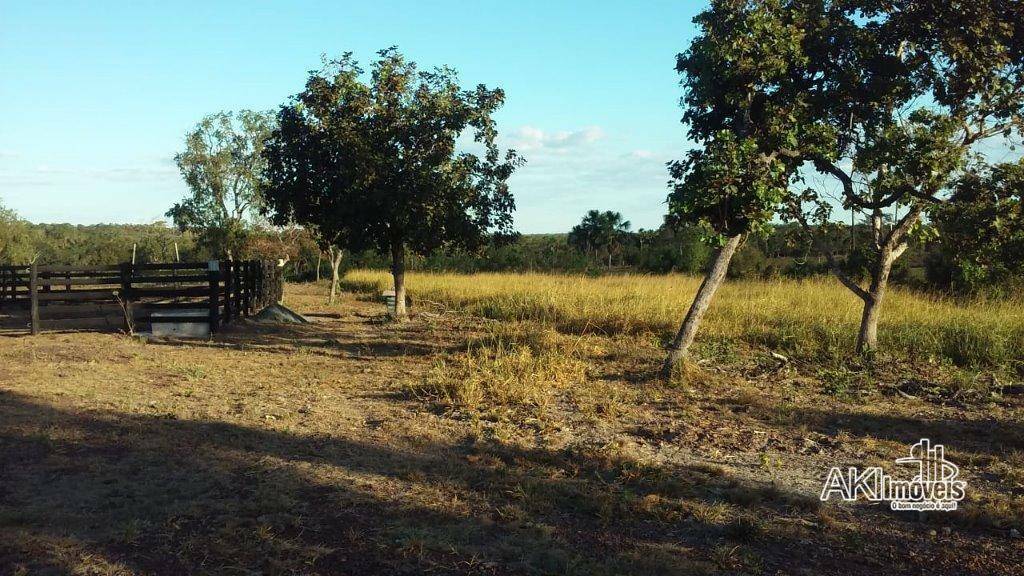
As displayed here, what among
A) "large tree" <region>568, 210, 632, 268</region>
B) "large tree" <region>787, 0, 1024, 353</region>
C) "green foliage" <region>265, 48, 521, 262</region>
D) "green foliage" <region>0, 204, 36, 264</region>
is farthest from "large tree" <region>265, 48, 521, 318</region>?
"large tree" <region>568, 210, 632, 268</region>

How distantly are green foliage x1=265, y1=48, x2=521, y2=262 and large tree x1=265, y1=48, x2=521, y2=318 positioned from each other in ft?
0.08

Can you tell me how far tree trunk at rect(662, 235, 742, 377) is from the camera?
9148 mm

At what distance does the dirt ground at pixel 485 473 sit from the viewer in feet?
12.5

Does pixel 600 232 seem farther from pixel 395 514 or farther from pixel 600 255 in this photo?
pixel 395 514

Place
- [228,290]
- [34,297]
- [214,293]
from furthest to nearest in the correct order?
[228,290], [214,293], [34,297]

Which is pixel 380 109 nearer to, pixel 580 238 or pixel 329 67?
pixel 329 67

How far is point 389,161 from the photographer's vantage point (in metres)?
15.5

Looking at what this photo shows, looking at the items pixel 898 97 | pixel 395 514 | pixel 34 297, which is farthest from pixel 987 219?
pixel 34 297

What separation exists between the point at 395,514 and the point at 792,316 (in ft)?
34.8

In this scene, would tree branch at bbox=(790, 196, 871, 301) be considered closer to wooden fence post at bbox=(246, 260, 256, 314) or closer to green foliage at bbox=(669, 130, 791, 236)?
green foliage at bbox=(669, 130, 791, 236)

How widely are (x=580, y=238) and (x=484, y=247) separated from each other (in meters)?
51.9

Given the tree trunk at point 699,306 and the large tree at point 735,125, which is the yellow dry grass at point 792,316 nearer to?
the tree trunk at point 699,306

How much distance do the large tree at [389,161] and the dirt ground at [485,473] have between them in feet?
22.0

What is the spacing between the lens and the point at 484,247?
17.3m
